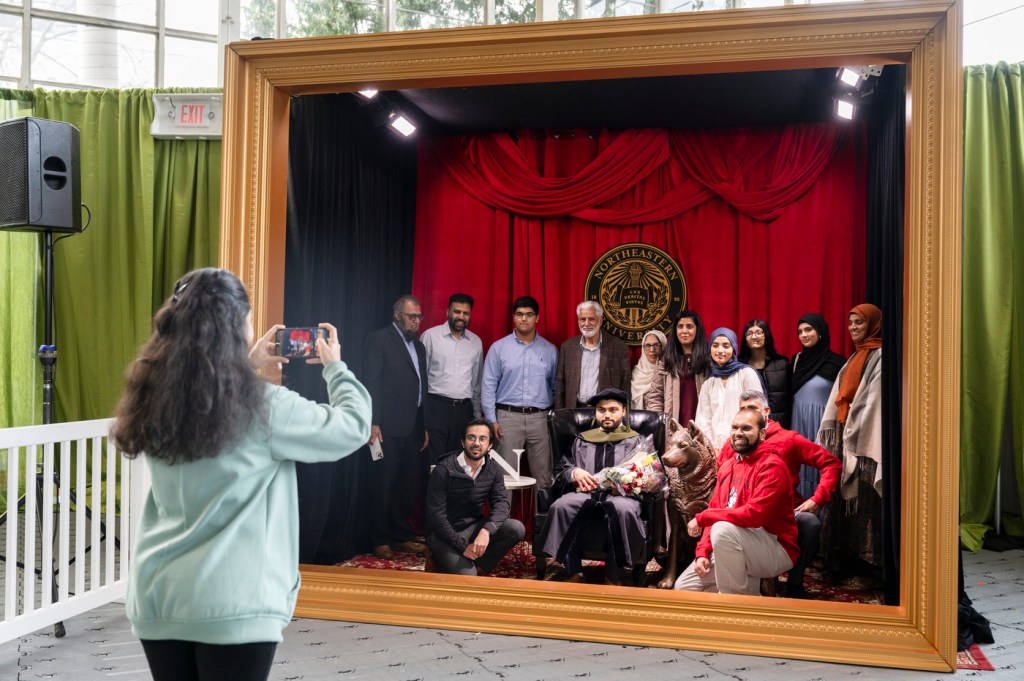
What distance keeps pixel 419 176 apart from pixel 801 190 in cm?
238

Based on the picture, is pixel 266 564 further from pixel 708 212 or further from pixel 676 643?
pixel 708 212

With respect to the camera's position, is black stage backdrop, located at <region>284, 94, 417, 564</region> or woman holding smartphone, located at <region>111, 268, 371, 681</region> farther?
black stage backdrop, located at <region>284, 94, 417, 564</region>

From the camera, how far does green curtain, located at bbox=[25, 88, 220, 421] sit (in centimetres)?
528

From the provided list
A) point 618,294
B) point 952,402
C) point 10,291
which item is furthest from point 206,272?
point 10,291

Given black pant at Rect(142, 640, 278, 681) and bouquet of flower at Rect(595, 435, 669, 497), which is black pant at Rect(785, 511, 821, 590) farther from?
black pant at Rect(142, 640, 278, 681)

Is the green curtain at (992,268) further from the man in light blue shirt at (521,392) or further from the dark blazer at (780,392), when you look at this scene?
the man in light blue shirt at (521,392)

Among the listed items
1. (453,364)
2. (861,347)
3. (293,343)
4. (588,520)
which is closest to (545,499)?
(588,520)

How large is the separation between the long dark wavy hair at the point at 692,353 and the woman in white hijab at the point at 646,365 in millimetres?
76

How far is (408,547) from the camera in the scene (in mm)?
4699

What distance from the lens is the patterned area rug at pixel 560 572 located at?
13.2 feet

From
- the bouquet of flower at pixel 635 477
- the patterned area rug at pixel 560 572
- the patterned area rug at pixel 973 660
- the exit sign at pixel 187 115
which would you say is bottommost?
the patterned area rug at pixel 560 572

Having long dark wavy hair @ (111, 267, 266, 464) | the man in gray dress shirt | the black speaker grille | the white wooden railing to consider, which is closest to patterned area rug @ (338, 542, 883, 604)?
the man in gray dress shirt

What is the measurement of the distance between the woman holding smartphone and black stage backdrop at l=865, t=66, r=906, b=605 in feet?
8.62

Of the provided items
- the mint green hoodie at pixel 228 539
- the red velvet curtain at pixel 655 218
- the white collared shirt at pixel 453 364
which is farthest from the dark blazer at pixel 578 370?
the mint green hoodie at pixel 228 539
